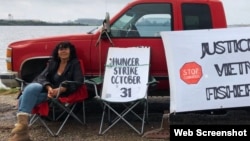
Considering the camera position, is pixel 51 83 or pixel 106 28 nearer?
pixel 51 83

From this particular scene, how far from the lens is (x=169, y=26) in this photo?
6.97m

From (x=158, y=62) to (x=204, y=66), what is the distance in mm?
927

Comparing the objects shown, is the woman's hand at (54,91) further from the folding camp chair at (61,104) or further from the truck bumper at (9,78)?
the truck bumper at (9,78)

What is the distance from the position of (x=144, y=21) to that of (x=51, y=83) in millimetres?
→ 1683

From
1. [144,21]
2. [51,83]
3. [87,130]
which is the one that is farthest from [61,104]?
[144,21]

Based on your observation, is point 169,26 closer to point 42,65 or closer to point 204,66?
point 204,66

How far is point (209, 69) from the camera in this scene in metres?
6.18

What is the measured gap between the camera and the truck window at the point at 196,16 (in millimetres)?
6980

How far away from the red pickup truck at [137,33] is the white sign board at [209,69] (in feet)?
2.26

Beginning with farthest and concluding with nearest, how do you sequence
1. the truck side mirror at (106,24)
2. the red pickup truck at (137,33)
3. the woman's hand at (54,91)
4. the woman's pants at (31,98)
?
the red pickup truck at (137,33) < the truck side mirror at (106,24) < the woman's hand at (54,91) < the woman's pants at (31,98)

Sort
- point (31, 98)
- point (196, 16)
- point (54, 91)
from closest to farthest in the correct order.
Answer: point (31, 98) < point (54, 91) < point (196, 16)

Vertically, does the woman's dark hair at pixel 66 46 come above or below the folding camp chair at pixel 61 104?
above

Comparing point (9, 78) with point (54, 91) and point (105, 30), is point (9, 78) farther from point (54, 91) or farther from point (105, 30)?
point (105, 30)

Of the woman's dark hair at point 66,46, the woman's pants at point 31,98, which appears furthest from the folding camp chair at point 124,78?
the woman's pants at point 31,98
